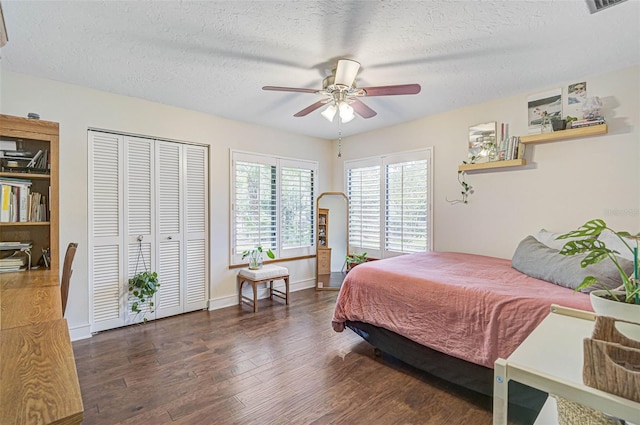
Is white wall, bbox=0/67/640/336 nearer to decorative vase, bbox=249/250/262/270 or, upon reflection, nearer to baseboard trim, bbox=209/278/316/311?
baseboard trim, bbox=209/278/316/311

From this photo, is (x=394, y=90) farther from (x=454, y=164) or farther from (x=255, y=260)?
(x=255, y=260)

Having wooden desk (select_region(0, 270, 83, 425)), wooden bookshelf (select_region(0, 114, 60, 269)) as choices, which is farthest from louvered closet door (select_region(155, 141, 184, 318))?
wooden desk (select_region(0, 270, 83, 425))

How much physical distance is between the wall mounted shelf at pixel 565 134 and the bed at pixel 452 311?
4.17 feet

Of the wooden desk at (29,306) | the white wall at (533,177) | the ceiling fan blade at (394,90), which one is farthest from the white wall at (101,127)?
the white wall at (533,177)

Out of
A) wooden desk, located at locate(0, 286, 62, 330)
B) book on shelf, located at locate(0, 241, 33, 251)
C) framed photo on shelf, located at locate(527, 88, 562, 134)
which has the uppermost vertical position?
framed photo on shelf, located at locate(527, 88, 562, 134)

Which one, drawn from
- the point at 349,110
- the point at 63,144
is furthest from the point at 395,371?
the point at 63,144

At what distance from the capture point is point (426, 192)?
3.90 meters

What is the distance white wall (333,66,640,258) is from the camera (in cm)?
253

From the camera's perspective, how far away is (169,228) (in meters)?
3.53

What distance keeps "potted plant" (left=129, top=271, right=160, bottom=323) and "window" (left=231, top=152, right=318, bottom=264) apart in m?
1.00

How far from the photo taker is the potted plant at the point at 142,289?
10.6 feet

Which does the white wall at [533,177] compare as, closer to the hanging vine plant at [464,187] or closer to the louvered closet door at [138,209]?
the hanging vine plant at [464,187]

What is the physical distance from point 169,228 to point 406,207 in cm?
309

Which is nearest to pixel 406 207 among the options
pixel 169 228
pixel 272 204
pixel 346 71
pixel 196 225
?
pixel 272 204
